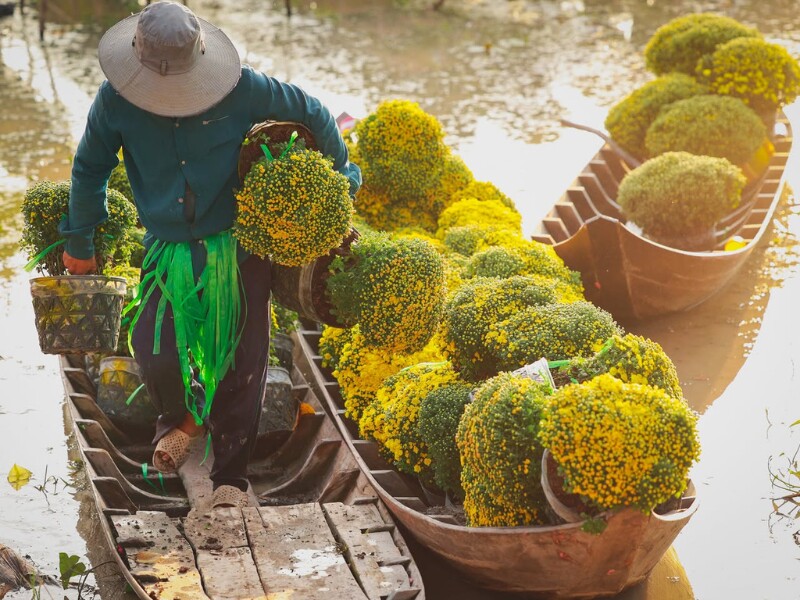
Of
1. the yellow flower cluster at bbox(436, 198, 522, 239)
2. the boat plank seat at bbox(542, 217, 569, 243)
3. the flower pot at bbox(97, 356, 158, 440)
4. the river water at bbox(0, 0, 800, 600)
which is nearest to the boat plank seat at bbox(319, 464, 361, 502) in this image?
the river water at bbox(0, 0, 800, 600)

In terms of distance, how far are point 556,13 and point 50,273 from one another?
11.9 metres

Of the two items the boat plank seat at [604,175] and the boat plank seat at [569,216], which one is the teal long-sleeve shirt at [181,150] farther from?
the boat plank seat at [604,175]

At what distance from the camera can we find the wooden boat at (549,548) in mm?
3625

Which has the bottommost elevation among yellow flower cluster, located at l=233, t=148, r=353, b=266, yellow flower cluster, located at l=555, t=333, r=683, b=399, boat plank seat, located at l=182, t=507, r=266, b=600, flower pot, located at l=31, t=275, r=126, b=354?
boat plank seat, located at l=182, t=507, r=266, b=600

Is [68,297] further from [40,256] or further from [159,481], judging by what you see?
[159,481]

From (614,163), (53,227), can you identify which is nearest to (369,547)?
(53,227)

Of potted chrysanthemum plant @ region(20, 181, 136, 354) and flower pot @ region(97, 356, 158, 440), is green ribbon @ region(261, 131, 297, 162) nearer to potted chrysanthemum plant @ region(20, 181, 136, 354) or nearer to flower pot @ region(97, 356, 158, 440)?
potted chrysanthemum plant @ region(20, 181, 136, 354)

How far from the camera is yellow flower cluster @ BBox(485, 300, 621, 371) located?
4.22 meters

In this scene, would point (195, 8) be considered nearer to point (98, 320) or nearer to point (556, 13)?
point (556, 13)

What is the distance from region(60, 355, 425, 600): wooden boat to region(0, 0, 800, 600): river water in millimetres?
409

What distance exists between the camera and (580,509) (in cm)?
361

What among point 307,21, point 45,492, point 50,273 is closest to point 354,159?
point 50,273

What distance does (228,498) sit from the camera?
14.5ft

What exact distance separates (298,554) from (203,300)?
1.09m
